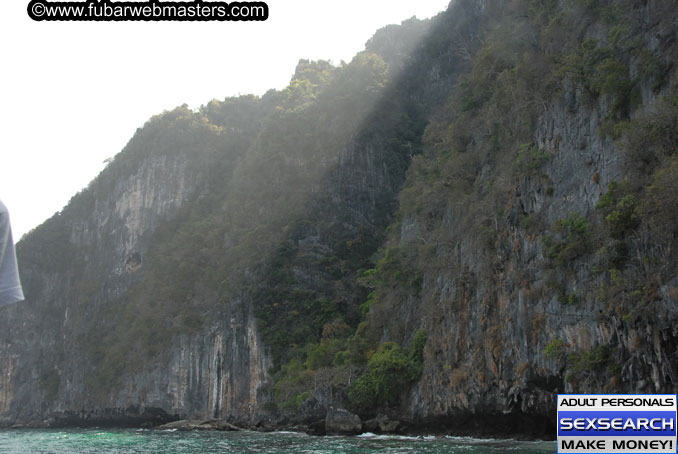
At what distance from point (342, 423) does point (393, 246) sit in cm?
1351

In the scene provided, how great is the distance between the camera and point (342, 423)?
32125 mm

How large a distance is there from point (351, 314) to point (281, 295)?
6.44 metres

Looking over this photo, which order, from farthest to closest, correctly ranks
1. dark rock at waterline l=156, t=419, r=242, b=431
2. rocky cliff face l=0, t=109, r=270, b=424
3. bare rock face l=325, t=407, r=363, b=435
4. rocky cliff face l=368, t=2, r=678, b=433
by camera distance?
rocky cliff face l=0, t=109, r=270, b=424
dark rock at waterline l=156, t=419, r=242, b=431
bare rock face l=325, t=407, r=363, b=435
rocky cliff face l=368, t=2, r=678, b=433

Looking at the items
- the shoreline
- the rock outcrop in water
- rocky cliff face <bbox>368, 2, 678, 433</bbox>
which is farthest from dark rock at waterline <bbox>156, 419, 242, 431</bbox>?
rocky cliff face <bbox>368, 2, 678, 433</bbox>

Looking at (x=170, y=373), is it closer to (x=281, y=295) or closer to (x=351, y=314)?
(x=281, y=295)

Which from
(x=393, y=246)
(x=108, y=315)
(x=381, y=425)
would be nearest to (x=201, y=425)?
(x=393, y=246)

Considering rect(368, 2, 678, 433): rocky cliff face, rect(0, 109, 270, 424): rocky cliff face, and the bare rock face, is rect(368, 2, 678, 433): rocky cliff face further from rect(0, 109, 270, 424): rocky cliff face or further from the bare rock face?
rect(0, 109, 270, 424): rocky cliff face

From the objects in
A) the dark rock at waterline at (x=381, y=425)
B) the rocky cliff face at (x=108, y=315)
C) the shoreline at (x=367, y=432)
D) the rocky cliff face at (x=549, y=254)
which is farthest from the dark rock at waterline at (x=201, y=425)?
the rocky cliff face at (x=549, y=254)

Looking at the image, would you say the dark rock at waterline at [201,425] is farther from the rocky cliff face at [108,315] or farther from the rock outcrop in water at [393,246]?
the rocky cliff face at [108,315]

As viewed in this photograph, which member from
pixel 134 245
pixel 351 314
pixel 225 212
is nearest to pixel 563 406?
pixel 351 314

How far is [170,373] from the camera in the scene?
2148 inches

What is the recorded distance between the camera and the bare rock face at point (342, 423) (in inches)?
1249

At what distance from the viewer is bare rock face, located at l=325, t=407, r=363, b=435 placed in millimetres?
31719

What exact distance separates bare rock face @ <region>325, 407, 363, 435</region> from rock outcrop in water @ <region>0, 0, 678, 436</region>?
14cm
